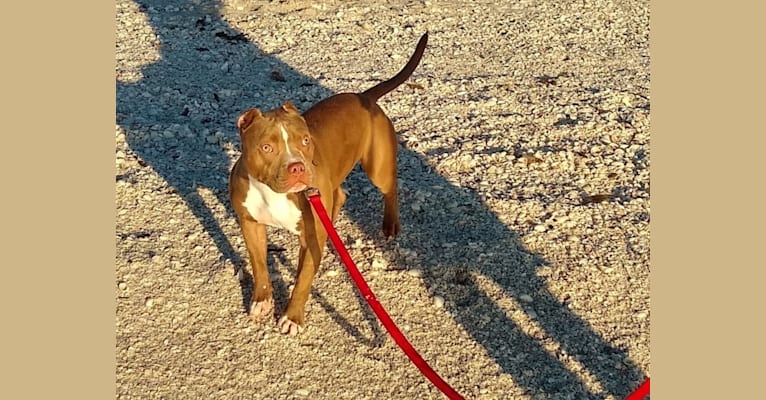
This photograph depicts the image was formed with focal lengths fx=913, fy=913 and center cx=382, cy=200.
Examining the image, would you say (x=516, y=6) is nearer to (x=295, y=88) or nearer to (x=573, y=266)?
(x=295, y=88)

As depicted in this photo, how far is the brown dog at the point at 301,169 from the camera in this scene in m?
4.34

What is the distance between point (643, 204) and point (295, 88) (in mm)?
3762

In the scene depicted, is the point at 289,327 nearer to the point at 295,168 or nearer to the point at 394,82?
the point at 295,168

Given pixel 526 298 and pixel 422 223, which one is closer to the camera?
pixel 526 298

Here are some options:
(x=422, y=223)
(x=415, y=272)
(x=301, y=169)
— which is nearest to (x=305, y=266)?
(x=301, y=169)

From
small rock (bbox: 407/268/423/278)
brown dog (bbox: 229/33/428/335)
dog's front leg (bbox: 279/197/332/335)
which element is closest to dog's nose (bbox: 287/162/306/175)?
brown dog (bbox: 229/33/428/335)

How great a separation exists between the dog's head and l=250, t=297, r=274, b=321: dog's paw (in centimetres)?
98

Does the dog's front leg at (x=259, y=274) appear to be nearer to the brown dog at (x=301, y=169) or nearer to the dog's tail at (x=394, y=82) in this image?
the brown dog at (x=301, y=169)

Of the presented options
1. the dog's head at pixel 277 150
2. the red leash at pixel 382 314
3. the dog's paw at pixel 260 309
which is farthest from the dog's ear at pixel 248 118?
the dog's paw at pixel 260 309

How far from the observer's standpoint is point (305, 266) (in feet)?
16.1

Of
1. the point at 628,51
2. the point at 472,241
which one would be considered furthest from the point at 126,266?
the point at 628,51

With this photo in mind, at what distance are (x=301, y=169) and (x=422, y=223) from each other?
6.65 ft

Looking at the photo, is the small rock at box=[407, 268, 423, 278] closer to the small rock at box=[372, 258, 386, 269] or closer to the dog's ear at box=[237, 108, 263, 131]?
the small rock at box=[372, 258, 386, 269]

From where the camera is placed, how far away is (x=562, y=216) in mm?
6191
